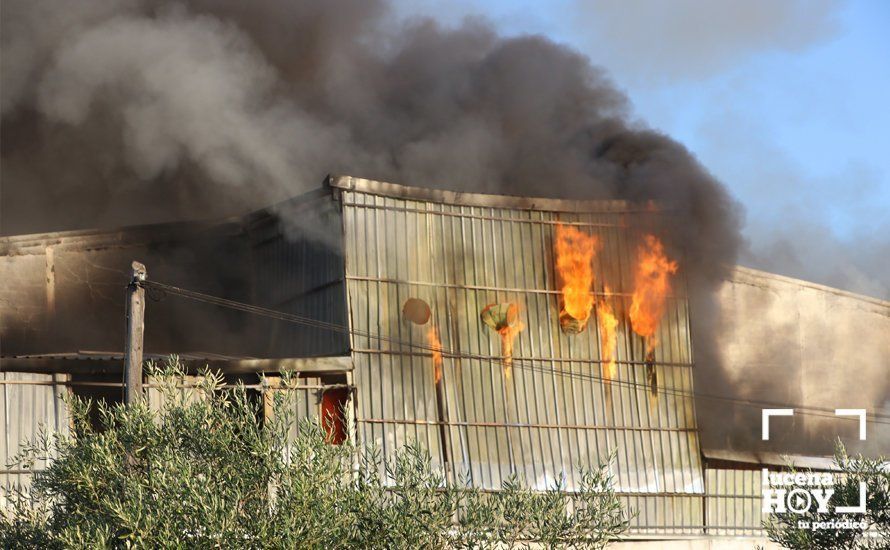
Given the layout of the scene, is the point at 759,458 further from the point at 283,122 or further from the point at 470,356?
the point at 283,122

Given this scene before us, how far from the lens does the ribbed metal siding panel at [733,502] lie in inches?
1035

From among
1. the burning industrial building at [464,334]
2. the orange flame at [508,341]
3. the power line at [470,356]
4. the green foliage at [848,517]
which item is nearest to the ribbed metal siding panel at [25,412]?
the burning industrial building at [464,334]

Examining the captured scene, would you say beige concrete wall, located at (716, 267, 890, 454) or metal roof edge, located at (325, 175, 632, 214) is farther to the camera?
beige concrete wall, located at (716, 267, 890, 454)

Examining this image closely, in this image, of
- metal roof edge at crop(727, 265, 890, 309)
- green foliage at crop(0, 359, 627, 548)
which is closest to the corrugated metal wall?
metal roof edge at crop(727, 265, 890, 309)

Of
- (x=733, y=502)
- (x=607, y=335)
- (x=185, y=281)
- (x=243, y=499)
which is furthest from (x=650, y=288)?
(x=243, y=499)

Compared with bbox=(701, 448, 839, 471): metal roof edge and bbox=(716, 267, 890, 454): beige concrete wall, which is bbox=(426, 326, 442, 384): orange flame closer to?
bbox=(701, 448, 839, 471): metal roof edge

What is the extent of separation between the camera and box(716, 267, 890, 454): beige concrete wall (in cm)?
2855

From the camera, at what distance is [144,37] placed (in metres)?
31.0

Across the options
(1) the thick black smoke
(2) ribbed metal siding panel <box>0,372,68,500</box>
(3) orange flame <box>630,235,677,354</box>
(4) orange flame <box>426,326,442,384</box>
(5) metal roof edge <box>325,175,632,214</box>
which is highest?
(1) the thick black smoke

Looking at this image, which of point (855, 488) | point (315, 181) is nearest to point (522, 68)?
point (315, 181)

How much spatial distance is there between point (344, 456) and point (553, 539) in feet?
9.93

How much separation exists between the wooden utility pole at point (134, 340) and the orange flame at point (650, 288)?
12.0 metres

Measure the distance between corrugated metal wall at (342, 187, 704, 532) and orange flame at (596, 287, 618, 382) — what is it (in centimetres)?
17

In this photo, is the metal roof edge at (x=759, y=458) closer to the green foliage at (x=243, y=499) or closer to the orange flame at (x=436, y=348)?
the orange flame at (x=436, y=348)
